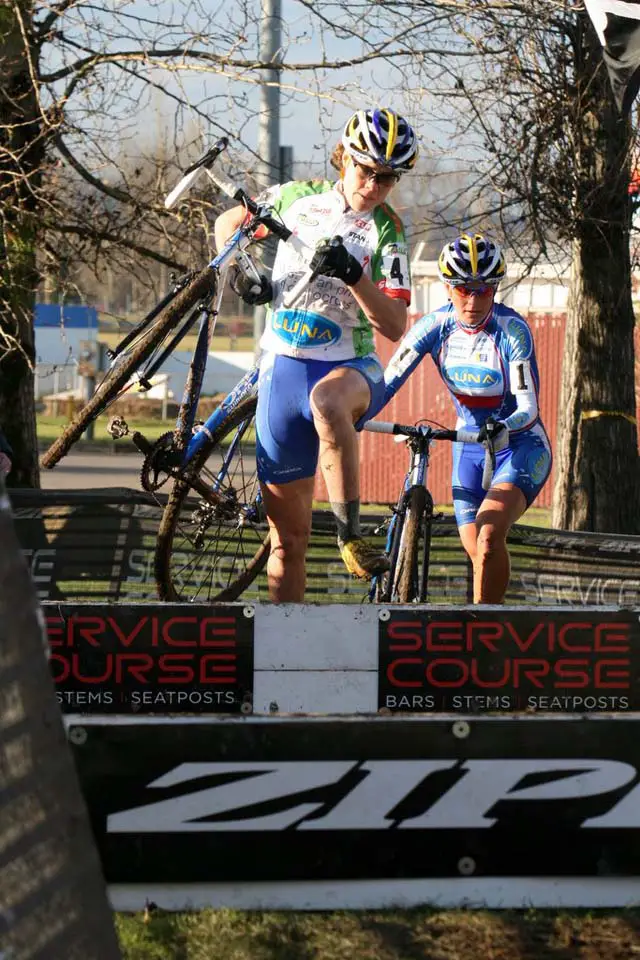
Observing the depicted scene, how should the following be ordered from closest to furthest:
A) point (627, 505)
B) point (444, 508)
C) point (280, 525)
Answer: point (280, 525) → point (627, 505) → point (444, 508)

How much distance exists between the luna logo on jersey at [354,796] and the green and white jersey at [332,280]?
7.36ft

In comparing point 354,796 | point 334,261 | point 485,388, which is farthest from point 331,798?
point 485,388

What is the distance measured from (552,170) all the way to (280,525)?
458 cm

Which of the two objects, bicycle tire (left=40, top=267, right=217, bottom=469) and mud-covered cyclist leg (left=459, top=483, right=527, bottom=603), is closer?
bicycle tire (left=40, top=267, right=217, bottom=469)

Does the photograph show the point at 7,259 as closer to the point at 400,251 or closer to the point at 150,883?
the point at 400,251

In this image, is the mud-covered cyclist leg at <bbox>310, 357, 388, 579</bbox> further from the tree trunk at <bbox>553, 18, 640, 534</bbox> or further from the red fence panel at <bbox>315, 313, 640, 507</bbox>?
the red fence panel at <bbox>315, 313, 640, 507</bbox>

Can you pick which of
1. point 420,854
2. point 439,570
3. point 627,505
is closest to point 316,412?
point 420,854

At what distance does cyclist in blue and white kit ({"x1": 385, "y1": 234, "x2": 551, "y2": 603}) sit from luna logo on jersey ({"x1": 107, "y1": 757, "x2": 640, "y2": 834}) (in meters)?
2.63

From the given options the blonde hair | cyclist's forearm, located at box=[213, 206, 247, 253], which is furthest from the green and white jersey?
cyclist's forearm, located at box=[213, 206, 247, 253]

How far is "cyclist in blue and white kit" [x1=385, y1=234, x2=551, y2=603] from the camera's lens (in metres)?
6.89

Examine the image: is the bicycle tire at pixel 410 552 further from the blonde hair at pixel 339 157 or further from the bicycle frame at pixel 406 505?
the blonde hair at pixel 339 157

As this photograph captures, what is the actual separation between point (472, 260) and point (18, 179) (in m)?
3.26

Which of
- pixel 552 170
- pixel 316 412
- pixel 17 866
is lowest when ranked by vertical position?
pixel 17 866

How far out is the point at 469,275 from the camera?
7.06 meters
